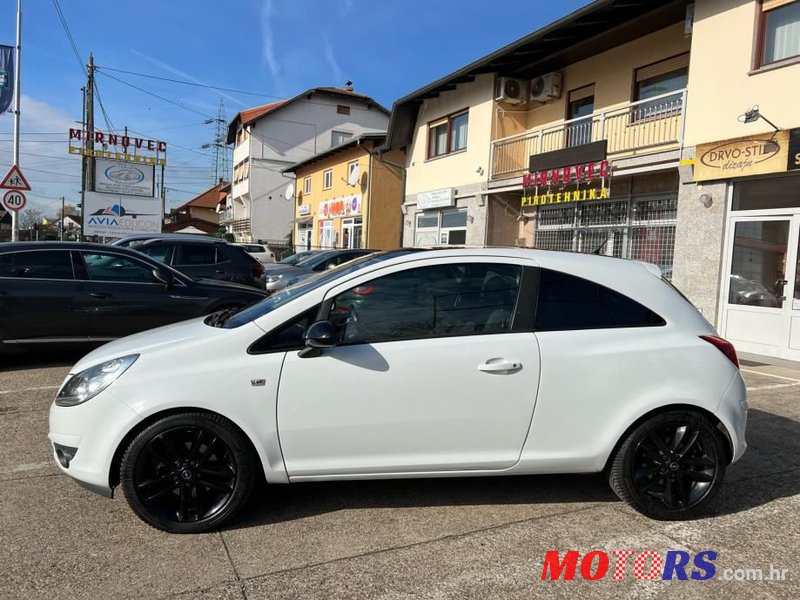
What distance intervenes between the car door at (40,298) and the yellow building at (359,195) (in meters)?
15.9

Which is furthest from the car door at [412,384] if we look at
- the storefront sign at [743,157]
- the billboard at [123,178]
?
the billboard at [123,178]

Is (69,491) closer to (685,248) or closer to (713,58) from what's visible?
(685,248)

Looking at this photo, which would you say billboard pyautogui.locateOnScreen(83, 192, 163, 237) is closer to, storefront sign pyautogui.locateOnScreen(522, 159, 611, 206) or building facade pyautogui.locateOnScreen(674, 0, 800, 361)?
storefront sign pyautogui.locateOnScreen(522, 159, 611, 206)

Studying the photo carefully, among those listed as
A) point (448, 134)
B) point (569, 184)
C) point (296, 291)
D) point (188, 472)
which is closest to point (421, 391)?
point (296, 291)

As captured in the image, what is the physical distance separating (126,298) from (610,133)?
10.4 metres

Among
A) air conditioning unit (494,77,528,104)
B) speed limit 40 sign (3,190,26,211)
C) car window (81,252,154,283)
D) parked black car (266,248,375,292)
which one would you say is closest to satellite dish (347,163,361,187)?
parked black car (266,248,375,292)

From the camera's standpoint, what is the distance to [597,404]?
3363 millimetres

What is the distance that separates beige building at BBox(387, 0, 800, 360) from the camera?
9172 mm

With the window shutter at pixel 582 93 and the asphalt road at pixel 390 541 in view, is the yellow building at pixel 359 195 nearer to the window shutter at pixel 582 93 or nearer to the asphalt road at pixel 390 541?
the window shutter at pixel 582 93

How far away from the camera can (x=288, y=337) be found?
322cm

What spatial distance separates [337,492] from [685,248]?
28.6ft

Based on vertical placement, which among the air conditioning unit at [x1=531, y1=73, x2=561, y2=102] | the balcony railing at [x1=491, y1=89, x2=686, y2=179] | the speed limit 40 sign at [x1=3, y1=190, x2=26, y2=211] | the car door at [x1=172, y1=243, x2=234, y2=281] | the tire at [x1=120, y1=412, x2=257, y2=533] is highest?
the air conditioning unit at [x1=531, y1=73, x2=561, y2=102]

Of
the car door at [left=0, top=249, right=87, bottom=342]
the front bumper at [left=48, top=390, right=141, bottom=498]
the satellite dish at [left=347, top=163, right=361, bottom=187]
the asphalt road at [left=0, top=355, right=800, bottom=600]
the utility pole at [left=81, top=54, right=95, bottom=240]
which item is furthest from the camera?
the utility pole at [left=81, top=54, right=95, bottom=240]

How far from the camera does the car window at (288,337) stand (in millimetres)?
3189
